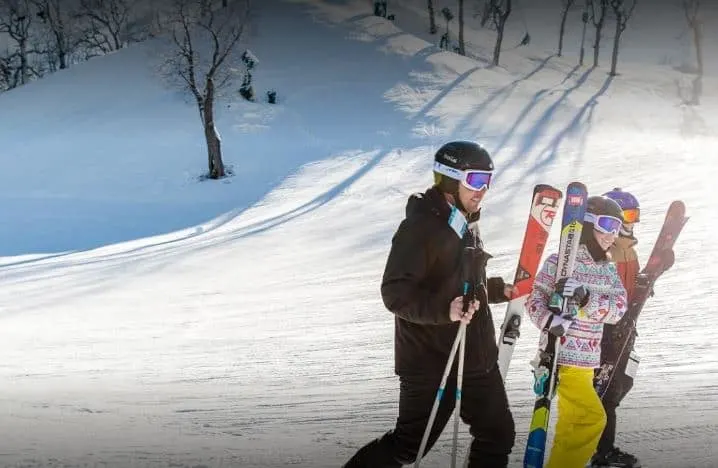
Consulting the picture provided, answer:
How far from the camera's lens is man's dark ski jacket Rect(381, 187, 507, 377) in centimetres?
322

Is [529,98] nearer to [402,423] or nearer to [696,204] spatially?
[696,204]

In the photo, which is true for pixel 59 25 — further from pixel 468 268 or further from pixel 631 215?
pixel 468 268

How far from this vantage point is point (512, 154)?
26203 mm

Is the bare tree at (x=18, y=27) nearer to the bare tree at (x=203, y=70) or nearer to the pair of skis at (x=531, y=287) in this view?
the bare tree at (x=203, y=70)

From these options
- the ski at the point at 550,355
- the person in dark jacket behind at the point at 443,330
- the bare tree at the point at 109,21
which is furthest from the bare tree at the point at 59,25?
the person in dark jacket behind at the point at 443,330

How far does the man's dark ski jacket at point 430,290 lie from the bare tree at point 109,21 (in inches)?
2082

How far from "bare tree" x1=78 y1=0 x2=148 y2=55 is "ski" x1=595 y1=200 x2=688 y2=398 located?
2053 inches

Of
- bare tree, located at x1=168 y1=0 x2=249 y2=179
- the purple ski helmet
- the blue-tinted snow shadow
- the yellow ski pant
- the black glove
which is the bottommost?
the blue-tinted snow shadow

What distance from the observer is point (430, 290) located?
332 centimetres

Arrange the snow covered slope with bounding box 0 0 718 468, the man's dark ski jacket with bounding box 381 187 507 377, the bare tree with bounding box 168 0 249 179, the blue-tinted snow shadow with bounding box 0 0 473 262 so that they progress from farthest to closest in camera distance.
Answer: the bare tree with bounding box 168 0 249 179 < the blue-tinted snow shadow with bounding box 0 0 473 262 < the snow covered slope with bounding box 0 0 718 468 < the man's dark ski jacket with bounding box 381 187 507 377

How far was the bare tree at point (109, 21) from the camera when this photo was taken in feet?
182

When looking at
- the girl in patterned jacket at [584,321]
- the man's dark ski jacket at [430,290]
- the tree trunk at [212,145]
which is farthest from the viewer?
the tree trunk at [212,145]

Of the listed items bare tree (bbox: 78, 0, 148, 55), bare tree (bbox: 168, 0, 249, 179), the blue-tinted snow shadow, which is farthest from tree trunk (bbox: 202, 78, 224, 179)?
→ bare tree (bbox: 78, 0, 148, 55)

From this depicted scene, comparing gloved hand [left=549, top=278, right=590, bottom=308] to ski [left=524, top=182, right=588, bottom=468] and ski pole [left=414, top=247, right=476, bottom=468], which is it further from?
ski pole [left=414, top=247, right=476, bottom=468]
